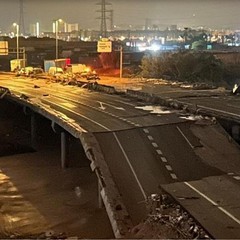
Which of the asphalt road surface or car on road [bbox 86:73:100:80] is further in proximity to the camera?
car on road [bbox 86:73:100:80]

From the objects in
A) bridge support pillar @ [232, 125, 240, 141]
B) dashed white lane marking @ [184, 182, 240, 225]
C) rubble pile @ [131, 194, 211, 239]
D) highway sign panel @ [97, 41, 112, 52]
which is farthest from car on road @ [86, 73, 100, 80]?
rubble pile @ [131, 194, 211, 239]

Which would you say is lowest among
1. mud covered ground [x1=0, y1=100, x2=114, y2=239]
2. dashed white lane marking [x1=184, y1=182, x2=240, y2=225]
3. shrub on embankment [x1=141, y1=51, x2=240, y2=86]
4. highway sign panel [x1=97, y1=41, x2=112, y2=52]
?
mud covered ground [x1=0, y1=100, x2=114, y2=239]

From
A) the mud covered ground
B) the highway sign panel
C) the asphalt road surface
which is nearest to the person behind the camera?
the asphalt road surface

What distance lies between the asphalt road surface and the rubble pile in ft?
0.87

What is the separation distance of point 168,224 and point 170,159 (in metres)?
9.88

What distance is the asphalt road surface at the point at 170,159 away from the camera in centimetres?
1939

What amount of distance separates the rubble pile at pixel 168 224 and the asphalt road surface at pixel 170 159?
0.87 ft

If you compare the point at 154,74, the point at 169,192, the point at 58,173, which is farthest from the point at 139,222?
the point at 154,74

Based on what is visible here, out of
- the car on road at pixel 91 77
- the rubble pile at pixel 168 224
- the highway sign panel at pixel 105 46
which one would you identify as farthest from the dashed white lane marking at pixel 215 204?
the car on road at pixel 91 77

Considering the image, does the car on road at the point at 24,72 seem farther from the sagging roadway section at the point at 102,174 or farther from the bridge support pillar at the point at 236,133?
the bridge support pillar at the point at 236,133

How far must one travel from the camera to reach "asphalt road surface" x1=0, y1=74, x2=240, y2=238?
1939 cm

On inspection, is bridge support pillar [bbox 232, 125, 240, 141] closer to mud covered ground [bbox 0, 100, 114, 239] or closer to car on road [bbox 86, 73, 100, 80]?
mud covered ground [bbox 0, 100, 114, 239]

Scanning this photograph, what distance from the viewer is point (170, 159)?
90.8 ft

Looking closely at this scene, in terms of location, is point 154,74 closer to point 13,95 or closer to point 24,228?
point 13,95
